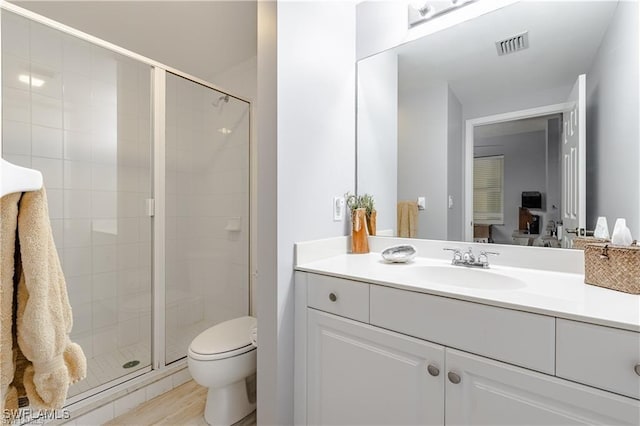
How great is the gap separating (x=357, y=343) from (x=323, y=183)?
2.46 ft

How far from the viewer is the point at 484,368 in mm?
812

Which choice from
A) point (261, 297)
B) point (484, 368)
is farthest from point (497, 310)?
point (261, 297)

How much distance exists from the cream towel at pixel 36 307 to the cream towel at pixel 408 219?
1.38 m

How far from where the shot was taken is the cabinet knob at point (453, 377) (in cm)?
85

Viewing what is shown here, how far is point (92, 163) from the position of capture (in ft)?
6.63

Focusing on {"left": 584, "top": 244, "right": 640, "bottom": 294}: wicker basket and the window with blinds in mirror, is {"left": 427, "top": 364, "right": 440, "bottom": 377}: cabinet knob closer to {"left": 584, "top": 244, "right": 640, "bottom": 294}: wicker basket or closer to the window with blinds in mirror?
{"left": 584, "top": 244, "right": 640, "bottom": 294}: wicker basket

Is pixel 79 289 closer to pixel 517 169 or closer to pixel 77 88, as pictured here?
pixel 77 88

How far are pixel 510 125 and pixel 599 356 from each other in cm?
99

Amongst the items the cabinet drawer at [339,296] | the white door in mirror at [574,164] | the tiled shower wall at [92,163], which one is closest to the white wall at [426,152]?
the white door in mirror at [574,164]

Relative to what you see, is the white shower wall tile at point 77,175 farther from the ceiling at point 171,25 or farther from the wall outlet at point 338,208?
the wall outlet at point 338,208

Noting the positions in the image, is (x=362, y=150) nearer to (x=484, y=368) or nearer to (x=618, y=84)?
(x=618, y=84)

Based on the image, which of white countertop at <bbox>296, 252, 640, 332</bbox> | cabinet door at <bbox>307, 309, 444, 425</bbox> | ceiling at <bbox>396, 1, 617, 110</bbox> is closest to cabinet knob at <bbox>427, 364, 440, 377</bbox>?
cabinet door at <bbox>307, 309, 444, 425</bbox>

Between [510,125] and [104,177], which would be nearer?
[510,125]

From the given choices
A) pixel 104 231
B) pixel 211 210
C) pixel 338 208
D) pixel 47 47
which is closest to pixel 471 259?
pixel 338 208
